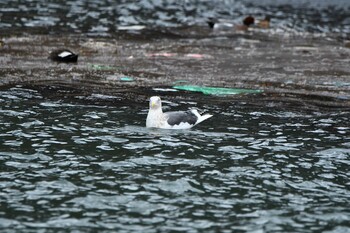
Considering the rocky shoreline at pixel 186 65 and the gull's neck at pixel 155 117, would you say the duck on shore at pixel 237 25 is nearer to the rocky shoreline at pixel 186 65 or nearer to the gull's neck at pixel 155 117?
the rocky shoreline at pixel 186 65

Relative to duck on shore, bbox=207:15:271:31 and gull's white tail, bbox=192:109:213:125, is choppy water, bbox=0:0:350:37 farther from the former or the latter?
gull's white tail, bbox=192:109:213:125

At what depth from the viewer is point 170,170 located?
1306cm

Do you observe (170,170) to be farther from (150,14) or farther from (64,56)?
(150,14)

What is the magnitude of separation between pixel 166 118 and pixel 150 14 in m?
25.1

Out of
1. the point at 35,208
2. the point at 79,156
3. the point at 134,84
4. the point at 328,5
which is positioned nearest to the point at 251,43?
the point at 134,84

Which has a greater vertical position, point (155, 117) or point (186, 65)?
point (186, 65)

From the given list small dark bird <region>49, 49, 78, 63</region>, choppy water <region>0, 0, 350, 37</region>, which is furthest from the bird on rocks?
choppy water <region>0, 0, 350, 37</region>

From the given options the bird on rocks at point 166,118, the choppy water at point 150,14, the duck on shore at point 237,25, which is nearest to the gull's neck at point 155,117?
the bird on rocks at point 166,118

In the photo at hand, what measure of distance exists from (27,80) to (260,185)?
9854mm

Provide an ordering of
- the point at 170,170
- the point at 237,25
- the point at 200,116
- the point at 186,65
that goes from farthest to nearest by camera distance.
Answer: the point at 237,25, the point at 186,65, the point at 200,116, the point at 170,170

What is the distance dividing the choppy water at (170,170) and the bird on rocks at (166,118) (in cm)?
18

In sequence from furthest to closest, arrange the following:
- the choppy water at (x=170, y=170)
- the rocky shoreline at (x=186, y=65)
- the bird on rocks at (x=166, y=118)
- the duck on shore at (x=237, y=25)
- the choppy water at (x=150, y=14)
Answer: the duck on shore at (x=237, y=25) < the choppy water at (x=150, y=14) < the rocky shoreline at (x=186, y=65) < the bird on rocks at (x=166, y=118) < the choppy water at (x=170, y=170)

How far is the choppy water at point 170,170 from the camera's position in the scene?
10.7 meters

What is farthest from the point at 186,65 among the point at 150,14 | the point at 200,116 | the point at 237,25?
the point at 150,14
